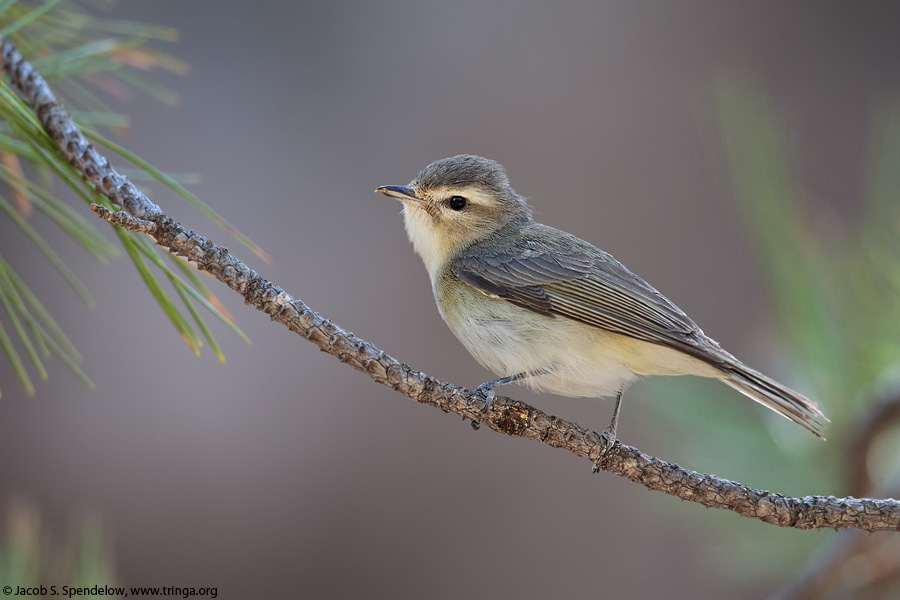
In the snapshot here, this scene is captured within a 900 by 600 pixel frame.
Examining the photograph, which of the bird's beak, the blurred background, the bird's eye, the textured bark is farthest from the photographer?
the blurred background

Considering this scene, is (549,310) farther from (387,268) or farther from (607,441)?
(387,268)

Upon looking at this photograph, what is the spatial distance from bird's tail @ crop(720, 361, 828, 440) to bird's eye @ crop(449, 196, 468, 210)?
87 cm

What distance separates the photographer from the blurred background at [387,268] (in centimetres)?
310

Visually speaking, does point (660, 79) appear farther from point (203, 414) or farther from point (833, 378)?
point (203, 414)

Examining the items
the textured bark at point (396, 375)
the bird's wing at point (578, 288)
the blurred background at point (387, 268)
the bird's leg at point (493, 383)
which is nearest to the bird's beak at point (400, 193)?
the bird's wing at point (578, 288)

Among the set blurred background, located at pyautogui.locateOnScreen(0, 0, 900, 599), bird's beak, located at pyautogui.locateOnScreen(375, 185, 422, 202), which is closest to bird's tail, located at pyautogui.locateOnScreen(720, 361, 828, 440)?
bird's beak, located at pyautogui.locateOnScreen(375, 185, 422, 202)

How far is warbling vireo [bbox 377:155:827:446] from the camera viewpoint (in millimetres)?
1663

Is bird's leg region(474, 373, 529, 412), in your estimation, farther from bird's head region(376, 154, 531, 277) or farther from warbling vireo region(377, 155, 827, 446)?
bird's head region(376, 154, 531, 277)

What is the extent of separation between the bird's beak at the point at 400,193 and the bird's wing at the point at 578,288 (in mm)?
218

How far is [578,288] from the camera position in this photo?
1864mm

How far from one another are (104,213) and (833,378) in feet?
4.96

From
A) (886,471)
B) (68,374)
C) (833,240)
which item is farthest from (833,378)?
(68,374)

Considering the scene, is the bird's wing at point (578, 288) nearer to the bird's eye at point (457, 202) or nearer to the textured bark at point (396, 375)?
the bird's eye at point (457, 202)

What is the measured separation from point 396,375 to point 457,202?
1044 mm
